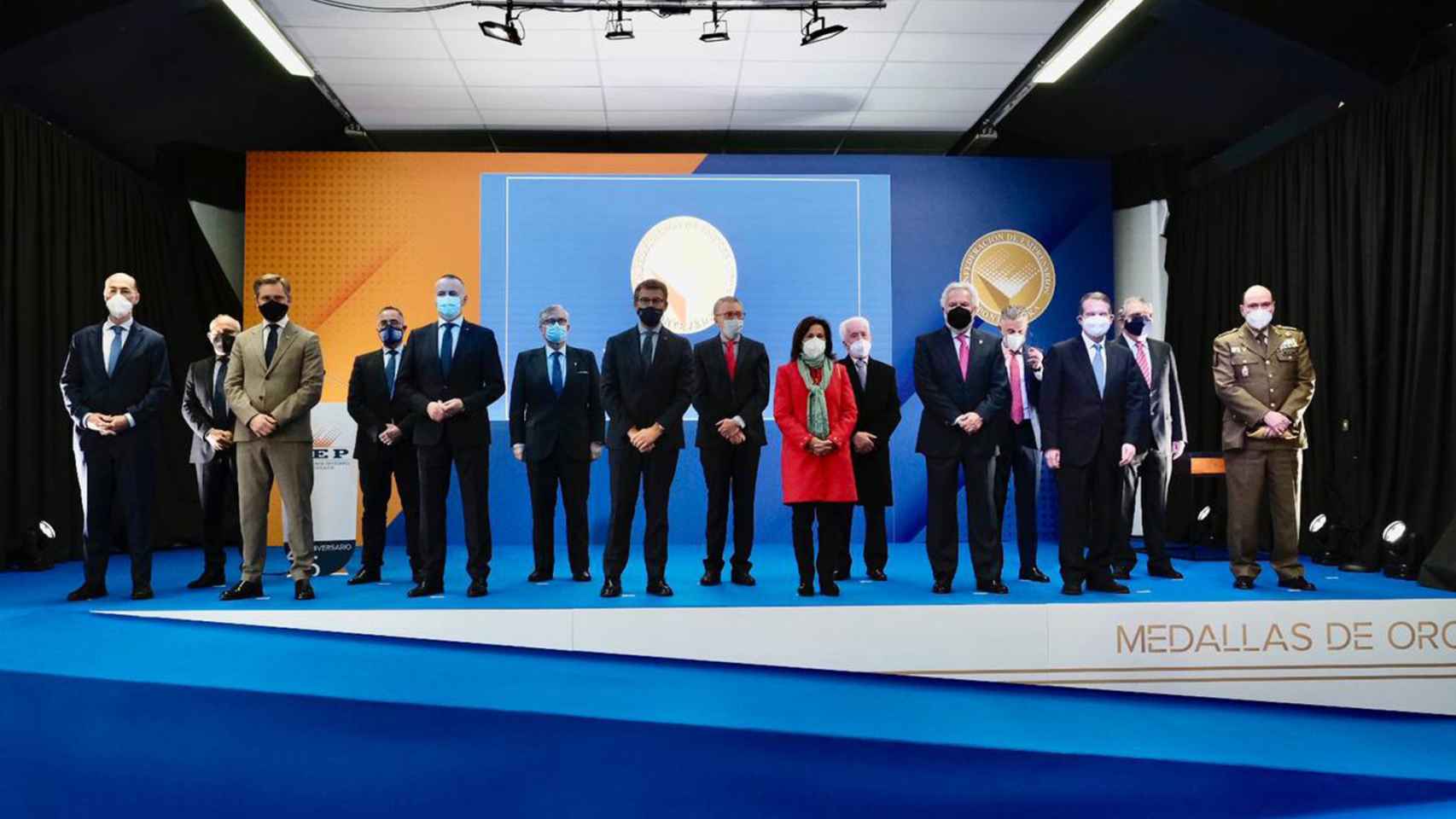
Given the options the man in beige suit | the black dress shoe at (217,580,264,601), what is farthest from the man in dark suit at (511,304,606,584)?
the black dress shoe at (217,580,264,601)

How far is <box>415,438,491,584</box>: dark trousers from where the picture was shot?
4625 millimetres

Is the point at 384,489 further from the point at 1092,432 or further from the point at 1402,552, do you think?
the point at 1402,552

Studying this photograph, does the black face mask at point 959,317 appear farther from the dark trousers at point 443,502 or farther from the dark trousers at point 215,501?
the dark trousers at point 215,501

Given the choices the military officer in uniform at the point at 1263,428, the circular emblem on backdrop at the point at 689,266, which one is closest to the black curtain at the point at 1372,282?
the military officer in uniform at the point at 1263,428

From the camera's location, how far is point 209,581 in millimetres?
5168

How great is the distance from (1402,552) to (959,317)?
272cm

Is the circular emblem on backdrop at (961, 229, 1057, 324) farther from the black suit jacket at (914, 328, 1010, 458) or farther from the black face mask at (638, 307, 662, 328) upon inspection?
the black face mask at (638, 307, 662, 328)

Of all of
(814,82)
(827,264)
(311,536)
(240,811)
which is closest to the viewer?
(240,811)

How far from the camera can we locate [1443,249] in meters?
5.46

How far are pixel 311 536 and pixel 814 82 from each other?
467cm

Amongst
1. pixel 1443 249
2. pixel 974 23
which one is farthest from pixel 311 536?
pixel 1443 249

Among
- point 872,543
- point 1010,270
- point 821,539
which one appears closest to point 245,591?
point 821,539

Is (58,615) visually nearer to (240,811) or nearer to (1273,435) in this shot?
(240,811)

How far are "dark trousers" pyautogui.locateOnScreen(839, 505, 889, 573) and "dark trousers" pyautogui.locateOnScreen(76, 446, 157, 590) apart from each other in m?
3.26
